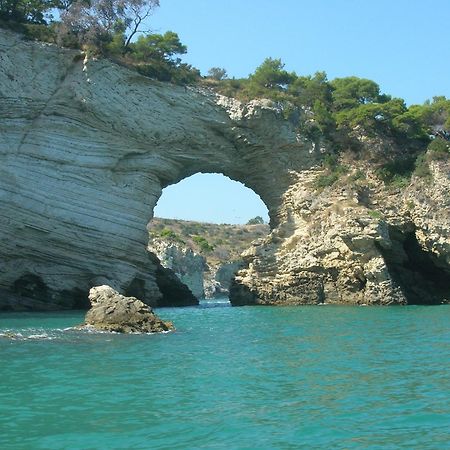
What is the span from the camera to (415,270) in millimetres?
38188

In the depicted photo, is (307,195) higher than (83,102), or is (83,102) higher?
(83,102)

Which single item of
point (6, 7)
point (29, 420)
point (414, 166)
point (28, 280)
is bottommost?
point (29, 420)

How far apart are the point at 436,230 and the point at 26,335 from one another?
2235 cm

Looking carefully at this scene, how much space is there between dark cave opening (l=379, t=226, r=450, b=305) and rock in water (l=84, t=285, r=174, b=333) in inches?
698

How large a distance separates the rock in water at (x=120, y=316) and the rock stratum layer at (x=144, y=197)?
1172 cm

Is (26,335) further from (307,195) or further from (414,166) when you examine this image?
(414,166)

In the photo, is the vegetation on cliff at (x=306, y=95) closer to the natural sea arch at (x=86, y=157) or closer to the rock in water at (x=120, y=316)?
the natural sea arch at (x=86, y=157)

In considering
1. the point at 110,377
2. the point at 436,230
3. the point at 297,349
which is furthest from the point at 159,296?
the point at 110,377

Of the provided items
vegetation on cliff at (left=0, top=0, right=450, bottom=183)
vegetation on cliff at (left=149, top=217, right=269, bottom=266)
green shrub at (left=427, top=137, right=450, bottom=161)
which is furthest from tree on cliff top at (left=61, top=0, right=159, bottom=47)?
vegetation on cliff at (left=149, top=217, right=269, bottom=266)

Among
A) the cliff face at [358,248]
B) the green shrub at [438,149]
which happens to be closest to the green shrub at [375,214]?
the cliff face at [358,248]

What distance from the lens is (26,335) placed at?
19531mm

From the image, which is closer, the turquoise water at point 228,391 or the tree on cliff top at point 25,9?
the turquoise water at point 228,391

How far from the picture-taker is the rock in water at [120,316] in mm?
20469

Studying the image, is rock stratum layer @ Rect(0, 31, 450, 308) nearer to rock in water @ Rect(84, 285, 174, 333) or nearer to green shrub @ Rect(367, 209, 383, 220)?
green shrub @ Rect(367, 209, 383, 220)
